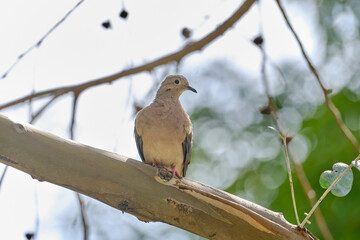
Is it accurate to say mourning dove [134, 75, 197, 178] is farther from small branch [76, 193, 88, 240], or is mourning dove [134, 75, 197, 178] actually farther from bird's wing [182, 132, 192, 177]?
small branch [76, 193, 88, 240]

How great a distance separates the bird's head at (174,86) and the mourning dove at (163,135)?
319 millimetres

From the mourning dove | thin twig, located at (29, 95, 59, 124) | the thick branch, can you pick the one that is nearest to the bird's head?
the mourning dove

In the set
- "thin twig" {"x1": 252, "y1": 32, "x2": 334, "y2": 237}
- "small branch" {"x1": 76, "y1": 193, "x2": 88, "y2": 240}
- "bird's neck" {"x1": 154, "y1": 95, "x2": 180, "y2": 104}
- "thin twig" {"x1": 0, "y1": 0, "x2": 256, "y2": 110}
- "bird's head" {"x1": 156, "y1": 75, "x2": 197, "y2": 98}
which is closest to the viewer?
"thin twig" {"x1": 252, "y1": 32, "x2": 334, "y2": 237}

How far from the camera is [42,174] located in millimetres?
2572

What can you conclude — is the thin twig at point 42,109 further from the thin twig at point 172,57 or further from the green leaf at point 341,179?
the green leaf at point 341,179

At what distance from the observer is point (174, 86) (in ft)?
14.4

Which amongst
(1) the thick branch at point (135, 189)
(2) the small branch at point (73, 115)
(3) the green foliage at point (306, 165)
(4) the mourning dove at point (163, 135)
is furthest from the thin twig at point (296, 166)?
(3) the green foliage at point (306, 165)

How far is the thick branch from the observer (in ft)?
8.43

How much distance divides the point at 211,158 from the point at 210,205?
452 centimetres

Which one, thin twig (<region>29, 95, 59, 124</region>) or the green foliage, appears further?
the green foliage

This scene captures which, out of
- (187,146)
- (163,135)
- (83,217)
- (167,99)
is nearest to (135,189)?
(83,217)

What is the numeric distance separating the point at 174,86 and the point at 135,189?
1796mm

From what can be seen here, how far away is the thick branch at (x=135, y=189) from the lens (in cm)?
257

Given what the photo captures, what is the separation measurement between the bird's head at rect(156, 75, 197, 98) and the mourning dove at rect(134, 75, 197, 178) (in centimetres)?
32
